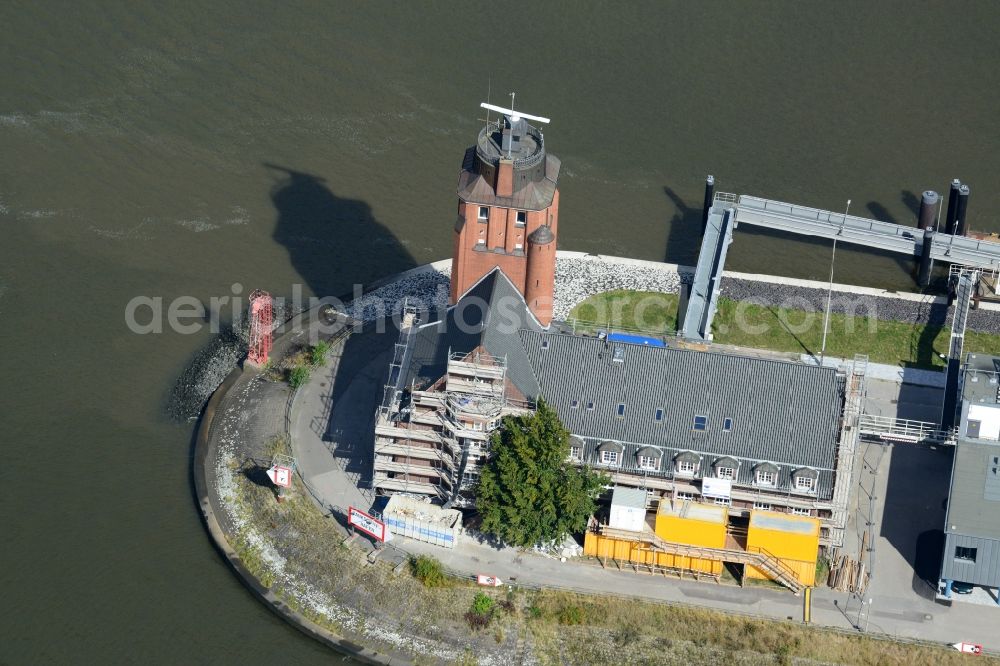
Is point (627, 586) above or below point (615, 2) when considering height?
below

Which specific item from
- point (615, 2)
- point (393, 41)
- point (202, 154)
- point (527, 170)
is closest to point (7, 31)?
point (202, 154)

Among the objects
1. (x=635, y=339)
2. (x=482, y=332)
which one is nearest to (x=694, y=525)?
(x=482, y=332)

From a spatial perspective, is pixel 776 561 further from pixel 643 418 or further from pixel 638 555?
pixel 643 418

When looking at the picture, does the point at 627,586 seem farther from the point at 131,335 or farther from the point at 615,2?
the point at 615,2

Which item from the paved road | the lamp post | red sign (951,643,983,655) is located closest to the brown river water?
the lamp post

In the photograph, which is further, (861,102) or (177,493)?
(861,102)

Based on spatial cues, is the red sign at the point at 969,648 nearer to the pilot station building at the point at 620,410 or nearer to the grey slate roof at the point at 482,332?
the pilot station building at the point at 620,410

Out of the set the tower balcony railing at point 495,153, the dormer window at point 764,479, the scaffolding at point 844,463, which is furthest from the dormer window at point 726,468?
the tower balcony railing at point 495,153

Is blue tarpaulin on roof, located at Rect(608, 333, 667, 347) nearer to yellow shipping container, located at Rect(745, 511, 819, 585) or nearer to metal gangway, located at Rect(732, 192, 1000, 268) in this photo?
metal gangway, located at Rect(732, 192, 1000, 268)
